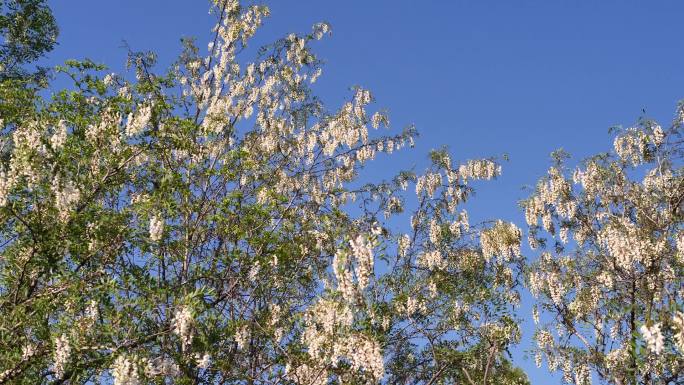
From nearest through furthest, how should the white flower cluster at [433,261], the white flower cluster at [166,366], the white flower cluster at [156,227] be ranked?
1. the white flower cluster at [156,227]
2. the white flower cluster at [166,366]
3. the white flower cluster at [433,261]

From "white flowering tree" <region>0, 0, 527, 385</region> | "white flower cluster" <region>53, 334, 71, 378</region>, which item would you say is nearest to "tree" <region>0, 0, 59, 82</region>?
"white flowering tree" <region>0, 0, 527, 385</region>

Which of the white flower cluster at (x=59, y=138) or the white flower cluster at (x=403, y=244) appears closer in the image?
the white flower cluster at (x=59, y=138)

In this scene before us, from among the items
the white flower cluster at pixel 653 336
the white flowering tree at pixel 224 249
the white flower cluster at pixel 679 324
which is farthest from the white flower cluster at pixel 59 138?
the white flower cluster at pixel 679 324

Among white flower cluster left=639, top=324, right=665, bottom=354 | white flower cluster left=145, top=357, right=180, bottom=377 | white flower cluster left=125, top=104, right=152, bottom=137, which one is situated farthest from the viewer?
white flower cluster left=145, top=357, right=180, bottom=377

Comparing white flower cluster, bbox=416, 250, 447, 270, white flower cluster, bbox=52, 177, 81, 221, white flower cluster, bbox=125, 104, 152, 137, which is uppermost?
white flower cluster, bbox=416, 250, 447, 270

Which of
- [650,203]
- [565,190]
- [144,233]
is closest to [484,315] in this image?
[565,190]

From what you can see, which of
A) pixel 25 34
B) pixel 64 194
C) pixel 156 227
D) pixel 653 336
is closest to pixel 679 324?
pixel 653 336

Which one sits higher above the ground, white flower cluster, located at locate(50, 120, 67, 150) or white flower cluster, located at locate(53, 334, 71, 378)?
white flower cluster, located at locate(50, 120, 67, 150)

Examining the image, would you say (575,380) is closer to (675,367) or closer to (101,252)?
(675,367)

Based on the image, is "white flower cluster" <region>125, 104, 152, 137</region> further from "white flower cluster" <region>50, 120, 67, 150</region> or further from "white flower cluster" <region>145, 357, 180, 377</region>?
"white flower cluster" <region>145, 357, 180, 377</region>

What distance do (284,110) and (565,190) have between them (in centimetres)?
822

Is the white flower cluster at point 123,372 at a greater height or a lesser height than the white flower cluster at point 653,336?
lesser

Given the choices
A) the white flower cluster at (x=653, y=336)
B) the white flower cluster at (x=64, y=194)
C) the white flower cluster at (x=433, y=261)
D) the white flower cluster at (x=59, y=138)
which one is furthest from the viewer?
the white flower cluster at (x=433, y=261)

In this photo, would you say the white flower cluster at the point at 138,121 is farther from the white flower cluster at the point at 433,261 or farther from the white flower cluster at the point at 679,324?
the white flower cluster at the point at 433,261
